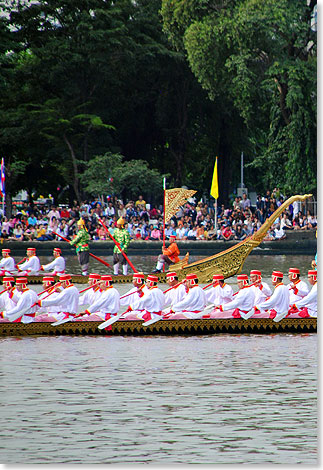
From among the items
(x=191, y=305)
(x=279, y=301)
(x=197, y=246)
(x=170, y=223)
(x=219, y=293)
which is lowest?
(x=191, y=305)

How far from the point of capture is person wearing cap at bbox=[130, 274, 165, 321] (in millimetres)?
21281

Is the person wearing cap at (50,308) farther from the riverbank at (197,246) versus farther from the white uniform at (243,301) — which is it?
the riverbank at (197,246)

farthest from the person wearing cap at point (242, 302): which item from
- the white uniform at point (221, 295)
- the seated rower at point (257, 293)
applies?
the white uniform at point (221, 295)

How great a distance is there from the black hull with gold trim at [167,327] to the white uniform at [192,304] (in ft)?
0.62

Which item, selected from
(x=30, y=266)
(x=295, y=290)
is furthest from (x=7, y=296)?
(x=30, y=266)

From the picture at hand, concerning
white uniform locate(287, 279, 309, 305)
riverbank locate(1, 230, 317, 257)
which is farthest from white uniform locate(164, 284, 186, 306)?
riverbank locate(1, 230, 317, 257)

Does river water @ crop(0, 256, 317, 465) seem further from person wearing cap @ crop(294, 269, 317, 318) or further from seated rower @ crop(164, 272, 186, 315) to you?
seated rower @ crop(164, 272, 186, 315)

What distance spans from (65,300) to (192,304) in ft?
8.39

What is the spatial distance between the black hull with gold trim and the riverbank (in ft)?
69.3

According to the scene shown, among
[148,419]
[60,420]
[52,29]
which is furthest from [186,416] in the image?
[52,29]

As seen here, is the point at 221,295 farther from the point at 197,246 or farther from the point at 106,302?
the point at 197,246

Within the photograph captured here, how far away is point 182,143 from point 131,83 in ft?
14.4

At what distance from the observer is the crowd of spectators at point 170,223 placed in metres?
44.1

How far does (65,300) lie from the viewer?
21406 mm
